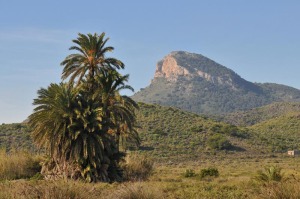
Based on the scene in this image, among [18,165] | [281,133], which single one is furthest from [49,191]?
[281,133]

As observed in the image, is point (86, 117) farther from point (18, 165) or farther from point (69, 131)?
point (18, 165)

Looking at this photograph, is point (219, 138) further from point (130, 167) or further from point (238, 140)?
point (130, 167)

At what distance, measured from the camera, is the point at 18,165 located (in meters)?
36.3

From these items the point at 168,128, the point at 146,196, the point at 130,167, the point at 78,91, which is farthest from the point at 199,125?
the point at 146,196

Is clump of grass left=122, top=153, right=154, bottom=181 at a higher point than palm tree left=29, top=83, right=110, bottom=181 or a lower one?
lower

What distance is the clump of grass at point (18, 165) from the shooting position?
34.1m


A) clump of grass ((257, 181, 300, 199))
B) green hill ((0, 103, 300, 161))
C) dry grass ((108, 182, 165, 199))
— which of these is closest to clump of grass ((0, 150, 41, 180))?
dry grass ((108, 182, 165, 199))

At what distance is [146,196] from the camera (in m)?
14.1

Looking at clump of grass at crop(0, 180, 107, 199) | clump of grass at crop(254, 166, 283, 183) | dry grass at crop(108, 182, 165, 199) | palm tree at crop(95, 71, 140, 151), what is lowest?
clump of grass at crop(254, 166, 283, 183)

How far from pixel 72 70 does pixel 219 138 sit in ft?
178

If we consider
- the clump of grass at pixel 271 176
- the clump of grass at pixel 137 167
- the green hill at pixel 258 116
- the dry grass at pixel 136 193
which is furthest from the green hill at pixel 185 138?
the green hill at pixel 258 116

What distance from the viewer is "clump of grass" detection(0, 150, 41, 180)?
112 ft

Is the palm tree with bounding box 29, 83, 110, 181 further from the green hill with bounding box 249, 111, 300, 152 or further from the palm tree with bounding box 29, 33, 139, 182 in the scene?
the green hill with bounding box 249, 111, 300, 152

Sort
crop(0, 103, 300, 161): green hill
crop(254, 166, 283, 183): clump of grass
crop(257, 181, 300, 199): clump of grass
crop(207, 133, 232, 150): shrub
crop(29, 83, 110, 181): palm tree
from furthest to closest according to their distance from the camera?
crop(207, 133, 232, 150): shrub → crop(0, 103, 300, 161): green hill → crop(29, 83, 110, 181): palm tree → crop(254, 166, 283, 183): clump of grass → crop(257, 181, 300, 199): clump of grass
